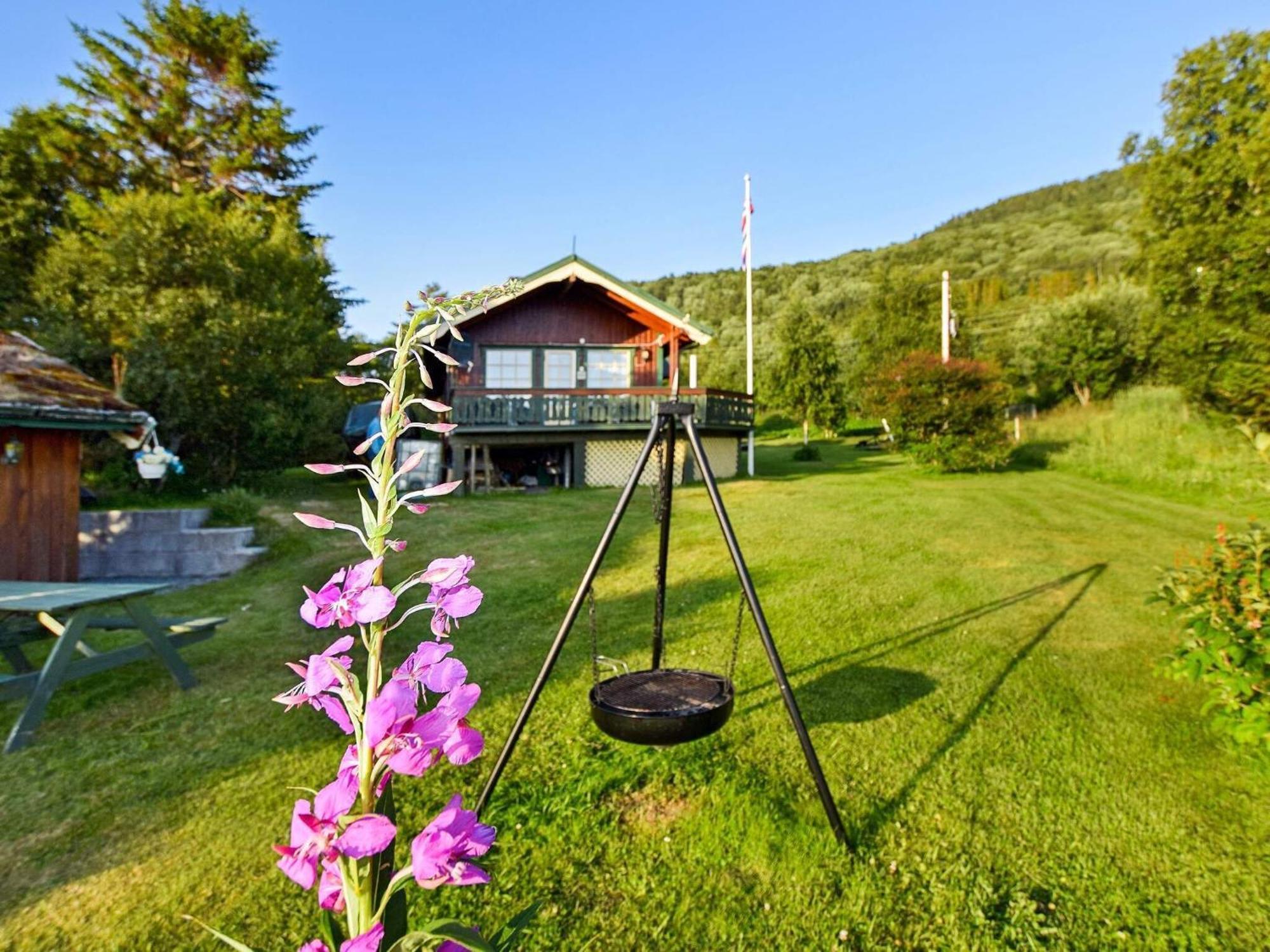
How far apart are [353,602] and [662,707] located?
2.79 m

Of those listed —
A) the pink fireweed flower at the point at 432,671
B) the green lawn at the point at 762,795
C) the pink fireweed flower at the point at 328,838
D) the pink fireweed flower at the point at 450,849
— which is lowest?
the green lawn at the point at 762,795

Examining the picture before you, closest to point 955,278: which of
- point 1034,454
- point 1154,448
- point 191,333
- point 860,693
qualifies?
point 1034,454

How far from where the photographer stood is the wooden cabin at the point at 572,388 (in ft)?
58.6

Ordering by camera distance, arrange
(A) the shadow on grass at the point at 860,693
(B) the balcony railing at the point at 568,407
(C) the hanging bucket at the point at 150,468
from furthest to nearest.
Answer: (B) the balcony railing at the point at 568,407 → (C) the hanging bucket at the point at 150,468 → (A) the shadow on grass at the point at 860,693

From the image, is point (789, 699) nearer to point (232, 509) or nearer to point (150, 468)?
point (232, 509)

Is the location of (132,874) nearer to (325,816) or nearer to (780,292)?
(325,816)

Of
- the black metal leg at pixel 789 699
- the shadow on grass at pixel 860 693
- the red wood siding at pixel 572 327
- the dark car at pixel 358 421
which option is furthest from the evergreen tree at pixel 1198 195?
the dark car at pixel 358 421

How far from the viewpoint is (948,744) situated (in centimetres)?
434

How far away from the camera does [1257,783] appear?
3846 millimetres

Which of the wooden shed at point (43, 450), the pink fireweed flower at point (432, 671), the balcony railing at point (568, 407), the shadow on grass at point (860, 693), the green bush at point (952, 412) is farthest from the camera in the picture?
the green bush at point (952, 412)

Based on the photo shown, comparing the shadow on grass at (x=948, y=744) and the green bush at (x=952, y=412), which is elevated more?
the green bush at (x=952, y=412)

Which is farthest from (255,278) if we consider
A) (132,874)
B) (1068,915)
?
(1068,915)

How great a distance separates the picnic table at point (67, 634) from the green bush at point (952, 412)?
57.3ft

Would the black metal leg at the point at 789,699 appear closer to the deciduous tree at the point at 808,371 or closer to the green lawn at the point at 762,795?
the green lawn at the point at 762,795
